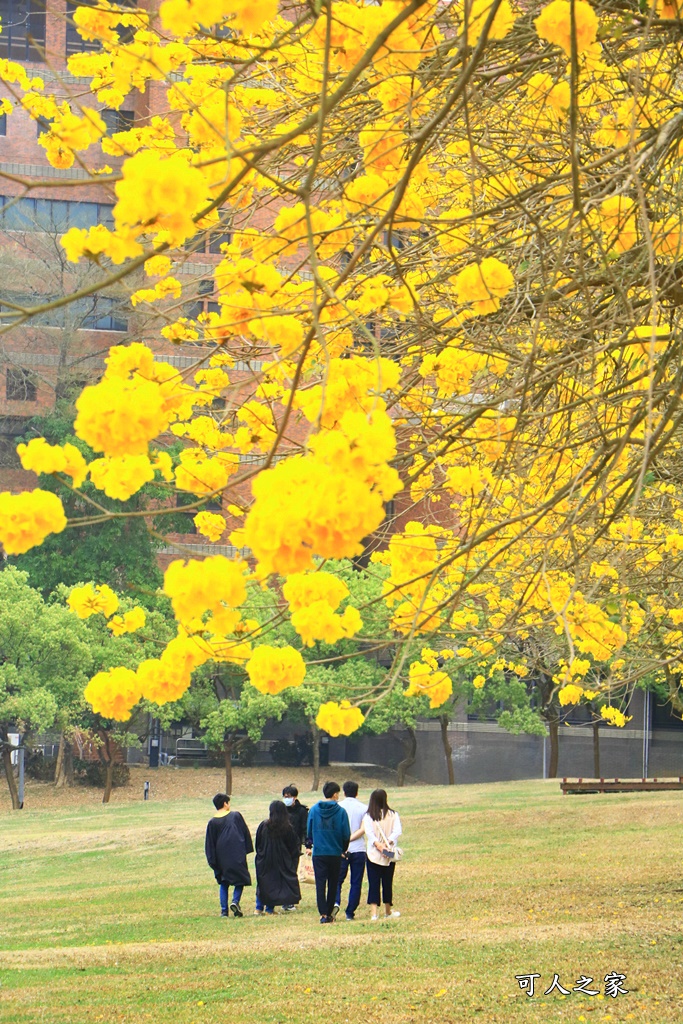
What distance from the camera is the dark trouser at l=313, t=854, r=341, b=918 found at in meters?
11.2

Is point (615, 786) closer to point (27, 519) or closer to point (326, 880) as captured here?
point (326, 880)

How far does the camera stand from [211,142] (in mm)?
4352

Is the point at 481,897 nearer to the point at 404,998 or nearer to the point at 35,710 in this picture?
the point at 404,998

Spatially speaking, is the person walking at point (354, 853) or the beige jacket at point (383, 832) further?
the person walking at point (354, 853)

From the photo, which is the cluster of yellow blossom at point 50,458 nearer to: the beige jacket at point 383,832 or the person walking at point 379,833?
the person walking at point 379,833

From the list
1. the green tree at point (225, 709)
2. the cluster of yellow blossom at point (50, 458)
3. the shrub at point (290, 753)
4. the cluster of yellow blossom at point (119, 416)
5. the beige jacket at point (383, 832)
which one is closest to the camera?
the cluster of yellow blossom at point (119, 416)

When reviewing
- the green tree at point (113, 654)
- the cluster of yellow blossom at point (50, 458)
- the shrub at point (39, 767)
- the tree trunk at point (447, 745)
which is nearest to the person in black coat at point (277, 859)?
the cluster of yellow blossom at point (50, 458)

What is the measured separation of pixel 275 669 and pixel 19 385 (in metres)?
39.7

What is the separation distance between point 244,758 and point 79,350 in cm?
1445

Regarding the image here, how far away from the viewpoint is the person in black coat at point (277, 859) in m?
11.8

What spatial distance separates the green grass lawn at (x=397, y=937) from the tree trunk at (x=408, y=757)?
18.1 metres

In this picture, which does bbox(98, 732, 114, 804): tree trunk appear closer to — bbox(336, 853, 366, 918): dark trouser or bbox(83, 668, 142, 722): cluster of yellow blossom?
bbox(336, 853, 366, 918): dark trouser

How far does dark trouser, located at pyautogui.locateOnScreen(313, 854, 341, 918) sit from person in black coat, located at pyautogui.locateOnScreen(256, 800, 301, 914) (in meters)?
0.61

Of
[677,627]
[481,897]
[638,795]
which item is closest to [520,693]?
[638,795]
